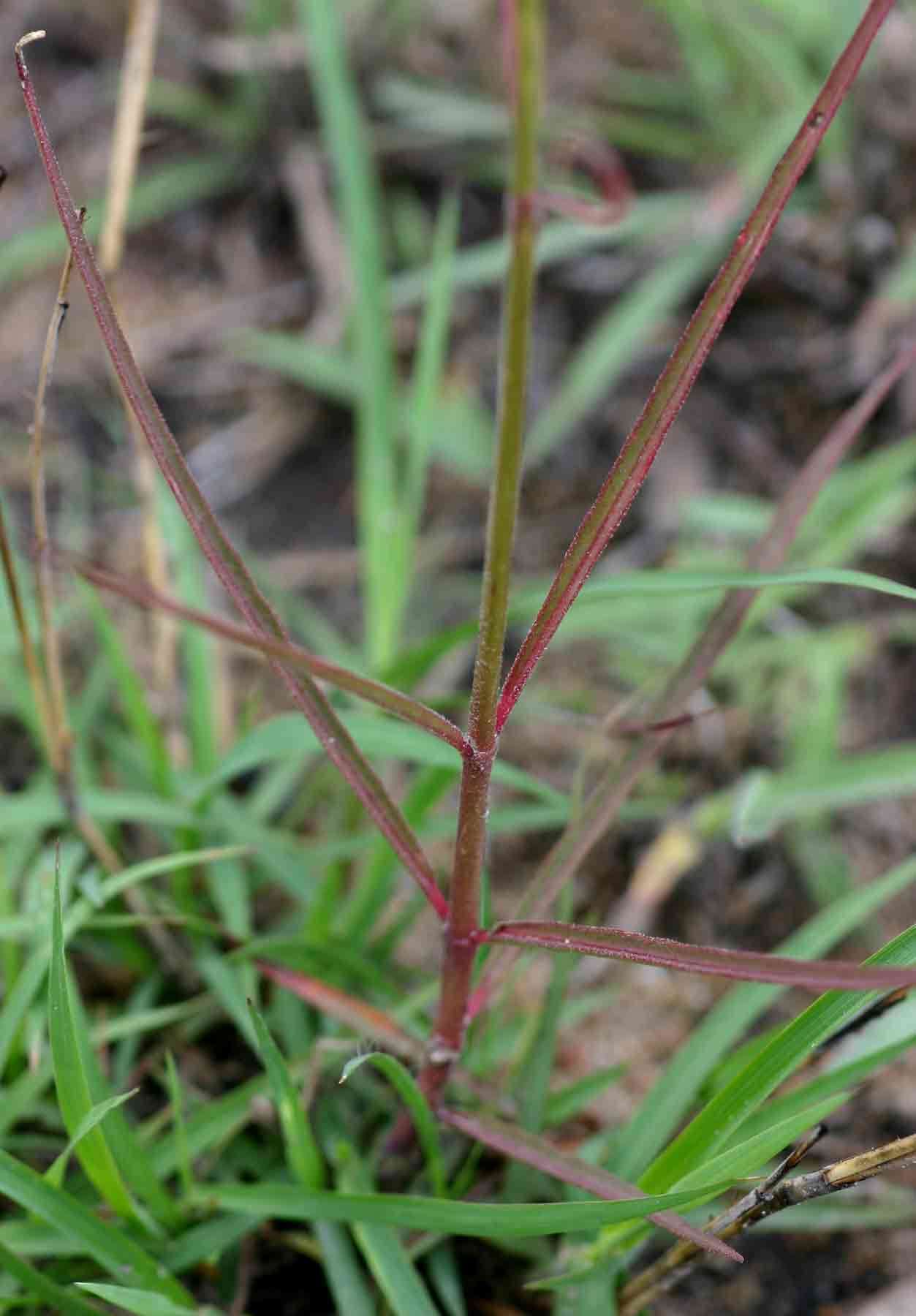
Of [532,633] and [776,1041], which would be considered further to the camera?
[776,1041]

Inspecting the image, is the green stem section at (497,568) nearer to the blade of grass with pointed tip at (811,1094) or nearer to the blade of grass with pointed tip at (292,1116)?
the blade of grass with pointed tip at (292,1116)

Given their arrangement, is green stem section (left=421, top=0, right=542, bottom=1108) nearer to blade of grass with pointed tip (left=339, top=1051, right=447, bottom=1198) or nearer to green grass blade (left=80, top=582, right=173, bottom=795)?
blade of grass with pointed tip (left=339, top=1051, right=447, bottom=1198)

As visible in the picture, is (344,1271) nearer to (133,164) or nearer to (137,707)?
(137,707)

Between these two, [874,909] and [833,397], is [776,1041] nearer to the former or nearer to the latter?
[874,909]

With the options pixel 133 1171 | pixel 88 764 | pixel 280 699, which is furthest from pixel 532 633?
pixel 280 699

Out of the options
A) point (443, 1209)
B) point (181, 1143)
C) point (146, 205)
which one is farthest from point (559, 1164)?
point (146, 205)

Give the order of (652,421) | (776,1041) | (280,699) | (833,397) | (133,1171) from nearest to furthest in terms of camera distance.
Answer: (652,421) < (776,1041) < (133,1171) < (280,699) < (833,397)
